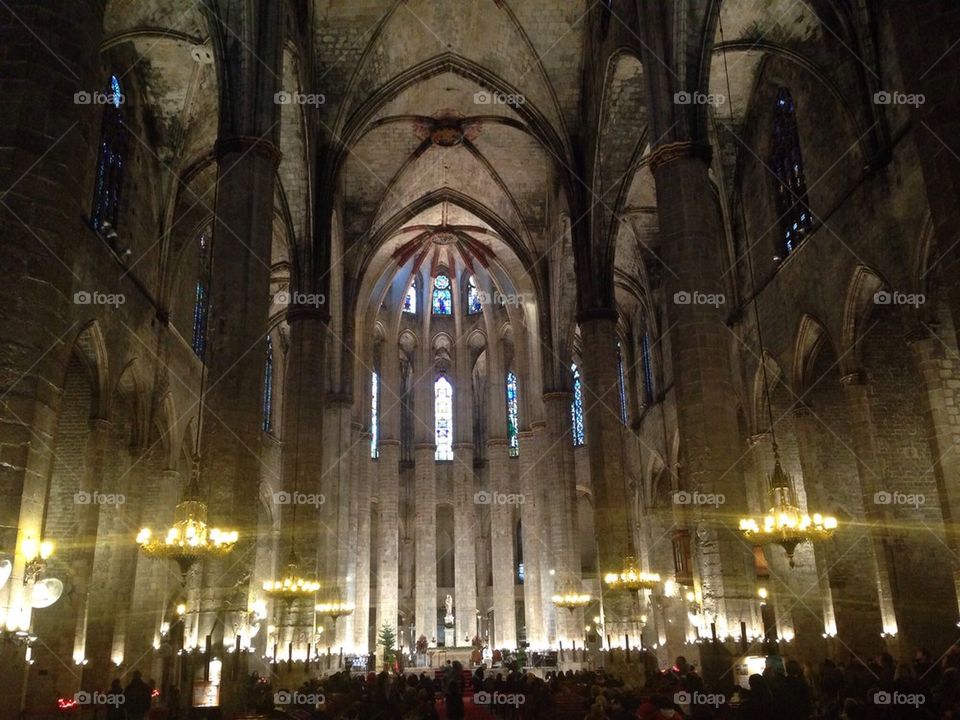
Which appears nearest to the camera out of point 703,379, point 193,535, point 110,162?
point 193,535

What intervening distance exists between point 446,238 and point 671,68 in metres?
23.1

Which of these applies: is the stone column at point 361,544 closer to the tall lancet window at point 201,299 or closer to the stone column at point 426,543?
the stone column at point 426,543

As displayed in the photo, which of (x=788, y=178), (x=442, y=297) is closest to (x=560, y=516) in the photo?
(x=788, y=178)

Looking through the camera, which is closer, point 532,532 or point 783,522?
point 783,522

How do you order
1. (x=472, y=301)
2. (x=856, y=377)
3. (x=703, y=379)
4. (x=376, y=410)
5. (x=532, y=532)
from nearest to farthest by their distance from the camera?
(x=703, y=379) < (x=856, y=377) < (x=532, y=532) < (x=376, y=410) < (x=472, y=301)

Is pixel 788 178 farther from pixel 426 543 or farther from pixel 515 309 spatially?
pixel 426 543

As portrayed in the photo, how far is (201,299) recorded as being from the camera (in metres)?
27.2

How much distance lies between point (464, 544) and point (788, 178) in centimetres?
2430

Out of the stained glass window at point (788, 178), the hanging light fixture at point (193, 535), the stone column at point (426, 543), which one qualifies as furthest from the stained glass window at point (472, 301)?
the hanging light fixture at point (193, 535)

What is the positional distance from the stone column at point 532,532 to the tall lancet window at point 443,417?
7747 millimetres

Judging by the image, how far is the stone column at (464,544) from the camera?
38.9m

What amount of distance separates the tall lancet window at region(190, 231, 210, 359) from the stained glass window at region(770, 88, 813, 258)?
17.0 m

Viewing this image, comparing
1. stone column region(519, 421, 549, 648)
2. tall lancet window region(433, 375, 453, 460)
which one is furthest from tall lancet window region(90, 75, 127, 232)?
tall lancet window region(433, 375, 453, 460)

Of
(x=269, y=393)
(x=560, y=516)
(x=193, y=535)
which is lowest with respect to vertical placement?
(x=193, y=535)
